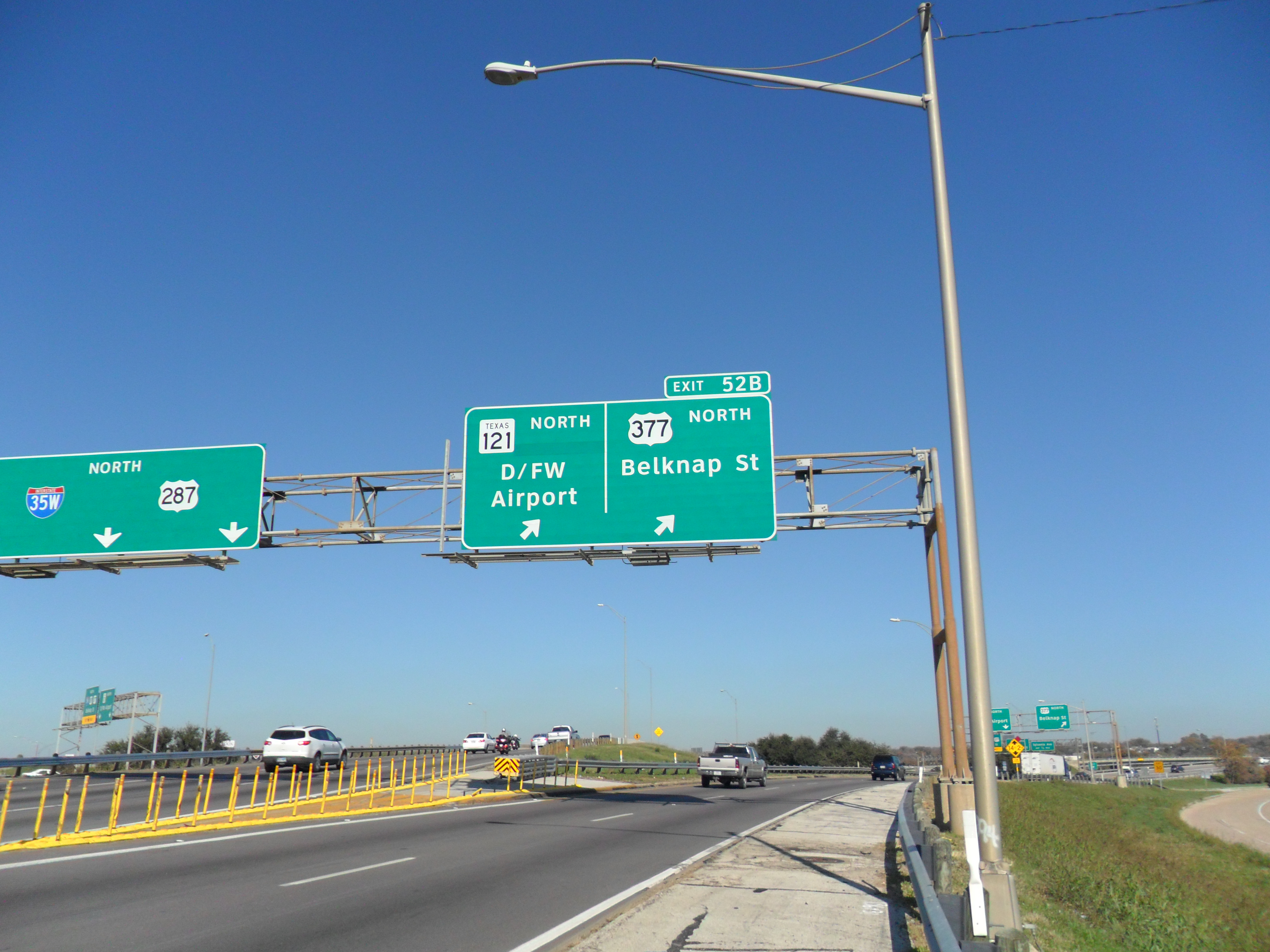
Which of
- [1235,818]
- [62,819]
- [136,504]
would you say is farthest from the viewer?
[1235,818]

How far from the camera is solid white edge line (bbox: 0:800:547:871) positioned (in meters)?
13.9

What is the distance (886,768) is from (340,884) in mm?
52582

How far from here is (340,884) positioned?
1239 cm

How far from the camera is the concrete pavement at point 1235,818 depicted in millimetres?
60312

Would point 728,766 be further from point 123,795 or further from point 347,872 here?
point 347,872

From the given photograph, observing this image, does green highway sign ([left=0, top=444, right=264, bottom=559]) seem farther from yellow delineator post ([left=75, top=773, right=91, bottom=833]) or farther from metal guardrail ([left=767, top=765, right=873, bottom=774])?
metal guardrail ([left=767, top=765, right=873, bottom=774])

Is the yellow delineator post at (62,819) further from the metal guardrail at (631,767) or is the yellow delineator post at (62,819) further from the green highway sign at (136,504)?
the metal guardrail at (631,767)

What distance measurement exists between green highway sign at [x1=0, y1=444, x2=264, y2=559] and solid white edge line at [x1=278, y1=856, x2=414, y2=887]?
1039 cm

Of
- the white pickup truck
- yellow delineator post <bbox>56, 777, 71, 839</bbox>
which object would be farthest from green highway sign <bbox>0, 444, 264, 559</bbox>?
the white pickup truck

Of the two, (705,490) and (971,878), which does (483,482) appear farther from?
(971,878)

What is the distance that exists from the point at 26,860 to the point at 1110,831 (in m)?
38.8

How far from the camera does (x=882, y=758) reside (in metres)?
59.9

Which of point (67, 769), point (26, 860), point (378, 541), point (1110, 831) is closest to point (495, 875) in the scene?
point (26, 860)

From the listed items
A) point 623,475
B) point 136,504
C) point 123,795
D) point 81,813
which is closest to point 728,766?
point 123,795
